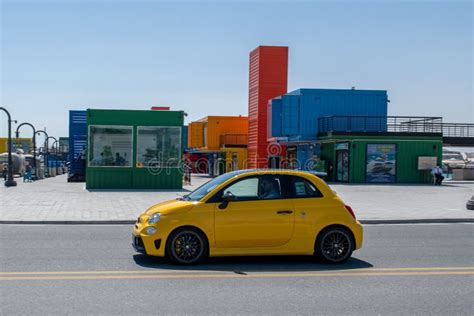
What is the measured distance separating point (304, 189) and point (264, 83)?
39538 millimetres

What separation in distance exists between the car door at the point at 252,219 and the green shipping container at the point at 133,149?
18.4 metres

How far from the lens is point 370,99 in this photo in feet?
136

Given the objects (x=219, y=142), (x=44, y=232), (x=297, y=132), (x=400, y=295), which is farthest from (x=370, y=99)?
(x=400, y=295)

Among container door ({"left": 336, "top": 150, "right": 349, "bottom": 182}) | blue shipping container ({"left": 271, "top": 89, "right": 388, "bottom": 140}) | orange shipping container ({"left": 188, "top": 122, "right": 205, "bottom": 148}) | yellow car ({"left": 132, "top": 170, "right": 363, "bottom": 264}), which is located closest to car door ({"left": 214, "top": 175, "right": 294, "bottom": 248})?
yellow car ({"left": 132, "top": 170, "right": 363, "bottom": 264})

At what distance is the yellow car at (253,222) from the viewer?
923 centimetres

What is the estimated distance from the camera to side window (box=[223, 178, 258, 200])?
959 cm

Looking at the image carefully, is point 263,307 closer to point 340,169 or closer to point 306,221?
point 306,221

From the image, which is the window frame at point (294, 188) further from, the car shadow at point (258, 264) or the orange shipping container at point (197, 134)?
the orange shipping container at point (197, 134)

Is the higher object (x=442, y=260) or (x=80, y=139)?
(x=80, y=139)

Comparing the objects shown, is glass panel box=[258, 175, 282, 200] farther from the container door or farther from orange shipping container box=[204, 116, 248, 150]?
orange shipping container box=[204, 116, 248, 150]

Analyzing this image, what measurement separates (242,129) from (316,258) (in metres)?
46.8

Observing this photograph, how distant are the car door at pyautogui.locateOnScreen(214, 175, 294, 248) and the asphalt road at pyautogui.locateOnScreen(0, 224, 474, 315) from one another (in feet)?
1.36

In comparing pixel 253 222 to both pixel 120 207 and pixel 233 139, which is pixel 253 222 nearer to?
pixel 120 207

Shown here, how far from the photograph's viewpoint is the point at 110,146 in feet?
90.3
